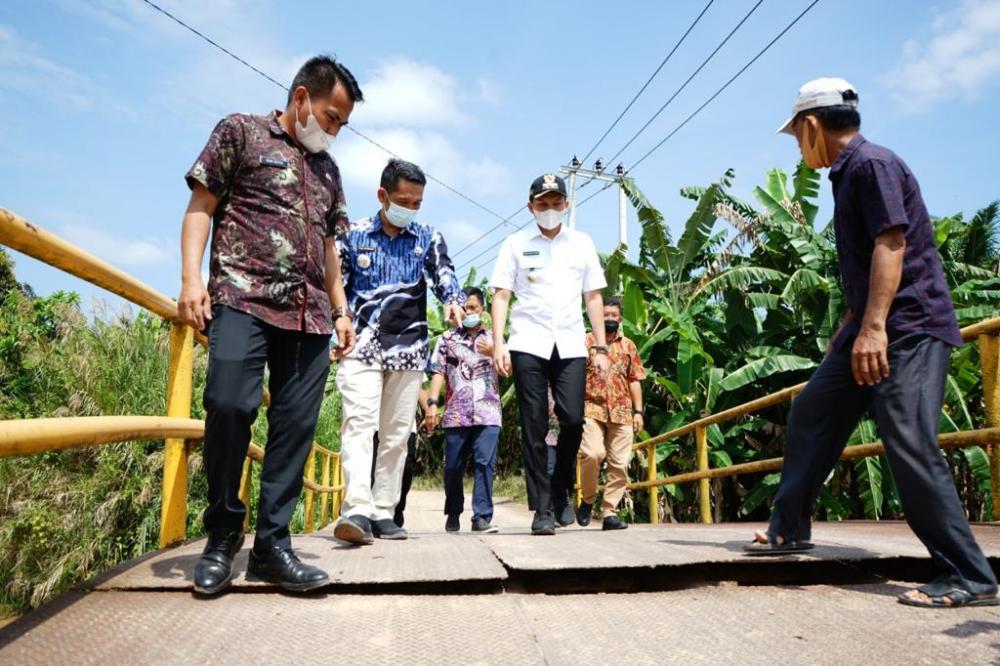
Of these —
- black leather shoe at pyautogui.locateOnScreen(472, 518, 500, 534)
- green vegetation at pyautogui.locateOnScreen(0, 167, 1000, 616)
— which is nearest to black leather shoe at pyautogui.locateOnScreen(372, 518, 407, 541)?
black leather shoe at pyautogui.locateOnScreen(472, 518, 500, 534)

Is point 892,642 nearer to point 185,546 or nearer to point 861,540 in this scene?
point 861,540

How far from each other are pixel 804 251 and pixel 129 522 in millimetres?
9785

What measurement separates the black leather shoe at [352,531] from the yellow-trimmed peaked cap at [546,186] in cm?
226

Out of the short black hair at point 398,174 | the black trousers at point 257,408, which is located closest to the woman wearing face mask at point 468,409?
the short black hair at point 398,174

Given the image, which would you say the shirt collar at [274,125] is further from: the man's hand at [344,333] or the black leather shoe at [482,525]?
the black leather shoe at [482,525]

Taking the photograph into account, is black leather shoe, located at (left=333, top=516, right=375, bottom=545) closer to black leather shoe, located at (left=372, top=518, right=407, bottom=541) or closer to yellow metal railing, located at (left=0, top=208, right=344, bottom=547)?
black leather shoe, located at (left=372, top=518, right=407, bottom=541)

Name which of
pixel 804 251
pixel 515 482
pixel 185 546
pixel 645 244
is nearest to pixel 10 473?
pixel 185 546

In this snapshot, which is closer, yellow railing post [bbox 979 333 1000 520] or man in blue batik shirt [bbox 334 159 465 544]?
man in blue batik shirt [bbox 334 159 465 544]

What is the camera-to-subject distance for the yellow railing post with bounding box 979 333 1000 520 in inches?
148

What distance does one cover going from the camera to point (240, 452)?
2318mm

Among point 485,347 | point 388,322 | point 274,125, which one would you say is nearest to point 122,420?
point 274,125

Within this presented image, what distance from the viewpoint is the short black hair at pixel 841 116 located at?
2.77 meters

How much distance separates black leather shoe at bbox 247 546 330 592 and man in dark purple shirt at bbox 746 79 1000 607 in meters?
1.70

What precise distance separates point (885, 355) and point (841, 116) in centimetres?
97
